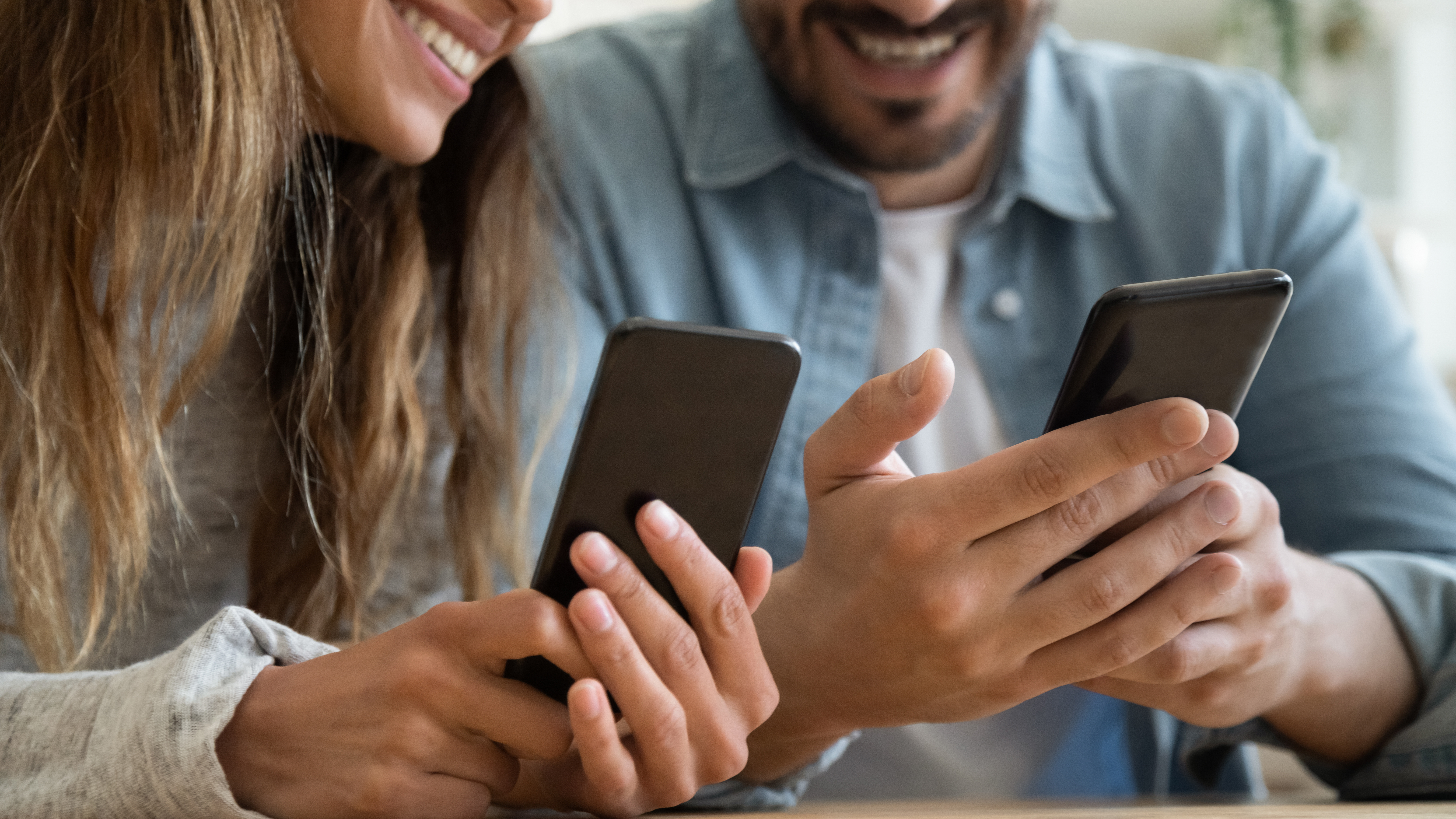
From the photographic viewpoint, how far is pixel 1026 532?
57 centimetres

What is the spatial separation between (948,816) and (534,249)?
699 millimetres

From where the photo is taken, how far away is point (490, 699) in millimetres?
505

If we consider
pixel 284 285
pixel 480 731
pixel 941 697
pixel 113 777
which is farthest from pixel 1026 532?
pixel 284 285

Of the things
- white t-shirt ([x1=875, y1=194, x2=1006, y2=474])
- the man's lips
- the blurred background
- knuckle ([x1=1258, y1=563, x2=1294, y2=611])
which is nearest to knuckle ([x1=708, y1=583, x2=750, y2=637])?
knuckle ([x1=1258, y1=563, x2=1294, y2=611])

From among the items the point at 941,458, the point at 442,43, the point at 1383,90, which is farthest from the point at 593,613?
the point at 1383,90

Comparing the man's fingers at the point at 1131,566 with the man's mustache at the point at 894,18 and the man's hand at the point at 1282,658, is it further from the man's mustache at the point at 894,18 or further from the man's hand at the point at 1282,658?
the man's mustache at the point at 894,18

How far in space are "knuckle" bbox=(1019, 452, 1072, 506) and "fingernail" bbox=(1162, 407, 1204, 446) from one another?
49mm

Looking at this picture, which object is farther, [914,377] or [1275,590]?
[1275,590]

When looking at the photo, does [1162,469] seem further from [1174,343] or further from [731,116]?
[731,116]

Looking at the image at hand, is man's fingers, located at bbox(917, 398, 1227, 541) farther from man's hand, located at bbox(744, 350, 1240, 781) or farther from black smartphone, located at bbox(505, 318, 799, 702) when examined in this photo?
black smartphone, located at bbox(505, 318, 799, 702)

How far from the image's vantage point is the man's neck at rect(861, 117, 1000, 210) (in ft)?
4.07

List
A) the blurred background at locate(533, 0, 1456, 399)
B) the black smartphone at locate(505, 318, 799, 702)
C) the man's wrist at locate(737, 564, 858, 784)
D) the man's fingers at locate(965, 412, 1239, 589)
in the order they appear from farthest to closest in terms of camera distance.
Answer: the blurred background at locate(533, 0, 1456, 399) < the man's wrist at locate(737, 564, 858, 784) < the man's fingers at locate(965, 412, 1239, 589) < the black smartphone at locate(505, 318, 799, 702)

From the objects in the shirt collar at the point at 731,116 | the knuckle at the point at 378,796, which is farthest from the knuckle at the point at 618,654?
the shirt collar at the point at 731,116

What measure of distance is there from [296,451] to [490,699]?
465 millimetres
